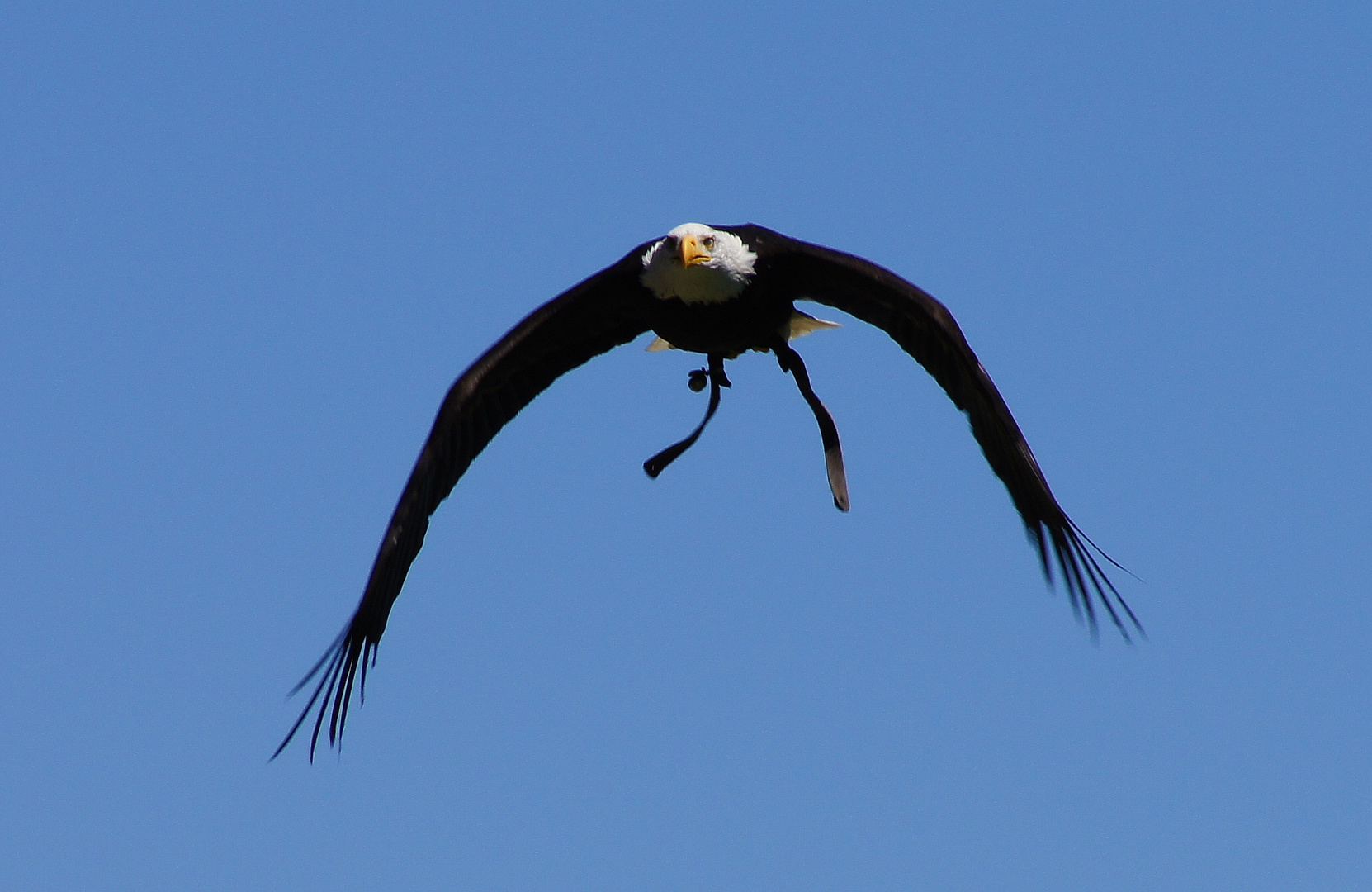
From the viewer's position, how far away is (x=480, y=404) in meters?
12.0

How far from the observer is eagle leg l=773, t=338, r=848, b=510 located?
11453mm

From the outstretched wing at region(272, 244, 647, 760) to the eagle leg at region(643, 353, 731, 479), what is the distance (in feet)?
1.46

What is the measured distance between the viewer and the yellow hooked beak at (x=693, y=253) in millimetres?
11117

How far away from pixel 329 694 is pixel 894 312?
335 centimetres

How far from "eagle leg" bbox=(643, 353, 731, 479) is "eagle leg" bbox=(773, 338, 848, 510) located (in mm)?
346

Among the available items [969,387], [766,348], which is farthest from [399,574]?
[969,387]

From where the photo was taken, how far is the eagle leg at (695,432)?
1184 centimetres

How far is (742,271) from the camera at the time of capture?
1119 centimetres

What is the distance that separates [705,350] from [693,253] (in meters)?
0.70

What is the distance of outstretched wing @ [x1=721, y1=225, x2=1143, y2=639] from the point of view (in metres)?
10.9

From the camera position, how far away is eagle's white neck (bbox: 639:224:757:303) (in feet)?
36.6

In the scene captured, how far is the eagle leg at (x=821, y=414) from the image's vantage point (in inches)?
451

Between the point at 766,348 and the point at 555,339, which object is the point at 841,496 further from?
the point at 555,339

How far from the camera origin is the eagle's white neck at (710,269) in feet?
36.6
